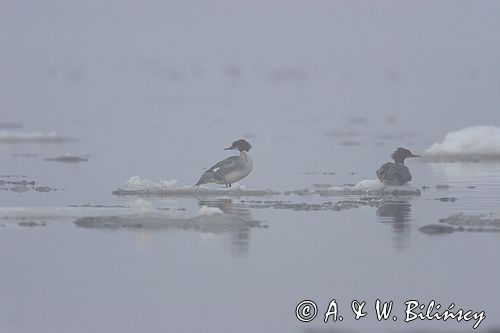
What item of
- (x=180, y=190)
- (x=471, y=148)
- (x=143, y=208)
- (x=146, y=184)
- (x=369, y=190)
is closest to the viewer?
(x=143, y=208)

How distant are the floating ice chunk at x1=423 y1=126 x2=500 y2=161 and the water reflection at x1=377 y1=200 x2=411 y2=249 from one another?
20.4ft

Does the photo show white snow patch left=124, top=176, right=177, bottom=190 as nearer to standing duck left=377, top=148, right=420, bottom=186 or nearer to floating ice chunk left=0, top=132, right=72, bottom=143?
standing duck left=377, top=148, right=420, bottom=186

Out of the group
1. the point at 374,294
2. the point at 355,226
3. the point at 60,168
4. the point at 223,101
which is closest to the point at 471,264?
the point at 374,294

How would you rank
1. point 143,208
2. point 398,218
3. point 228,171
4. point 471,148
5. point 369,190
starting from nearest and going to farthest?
point 143,208, point 398,218, point 369,190, point 228,171, point 471,148

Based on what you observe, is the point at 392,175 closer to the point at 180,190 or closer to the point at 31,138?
the point at 180,190

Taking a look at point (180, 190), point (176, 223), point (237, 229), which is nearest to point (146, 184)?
point (180, 190)

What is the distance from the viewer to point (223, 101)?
53250 millimetres

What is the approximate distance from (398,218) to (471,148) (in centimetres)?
803

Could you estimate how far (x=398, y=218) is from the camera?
16.6 meters

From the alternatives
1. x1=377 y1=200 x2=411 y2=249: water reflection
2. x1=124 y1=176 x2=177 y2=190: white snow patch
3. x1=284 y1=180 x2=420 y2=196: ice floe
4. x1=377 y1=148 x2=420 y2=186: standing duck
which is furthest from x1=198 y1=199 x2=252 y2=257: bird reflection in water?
x1=377 y1=148 x2=420 y2=186: standing duck

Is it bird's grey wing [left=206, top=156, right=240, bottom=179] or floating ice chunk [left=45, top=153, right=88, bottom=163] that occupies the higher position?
floating ice chunk [left=45, top=153, right=88, bottom=163]

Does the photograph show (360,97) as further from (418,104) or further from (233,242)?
(233,242)

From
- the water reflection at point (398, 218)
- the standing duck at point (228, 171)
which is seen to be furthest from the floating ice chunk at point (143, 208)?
the standing duck at point (228, 171)

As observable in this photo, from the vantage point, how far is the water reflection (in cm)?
1494
